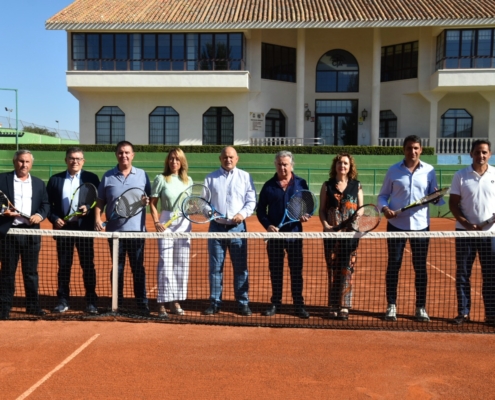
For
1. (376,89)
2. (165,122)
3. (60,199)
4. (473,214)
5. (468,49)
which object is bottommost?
(473,214)

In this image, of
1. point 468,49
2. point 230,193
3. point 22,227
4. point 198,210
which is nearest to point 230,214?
point 230,193

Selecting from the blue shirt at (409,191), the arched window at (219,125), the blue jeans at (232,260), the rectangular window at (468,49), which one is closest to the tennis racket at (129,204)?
the blue jeans at (232,260)

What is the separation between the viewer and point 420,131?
29.4 meters

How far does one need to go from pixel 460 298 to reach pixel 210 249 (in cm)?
303

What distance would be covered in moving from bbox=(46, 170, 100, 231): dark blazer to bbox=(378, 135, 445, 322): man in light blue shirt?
3561 mm

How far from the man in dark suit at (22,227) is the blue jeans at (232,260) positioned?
2093 millimetres

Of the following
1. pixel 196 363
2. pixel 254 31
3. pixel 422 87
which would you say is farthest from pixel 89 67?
pixel 196 363

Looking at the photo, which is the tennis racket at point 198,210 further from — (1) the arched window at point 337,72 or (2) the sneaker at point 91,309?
(1) the arched window at point 337,72

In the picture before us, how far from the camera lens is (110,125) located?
29.8 m

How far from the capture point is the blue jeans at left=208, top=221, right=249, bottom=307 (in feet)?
21.6

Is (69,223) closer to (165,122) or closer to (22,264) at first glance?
(22,264)

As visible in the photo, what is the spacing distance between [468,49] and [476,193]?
24.1 m

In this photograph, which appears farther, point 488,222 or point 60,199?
point 60,199

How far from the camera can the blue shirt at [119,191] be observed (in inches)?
255
